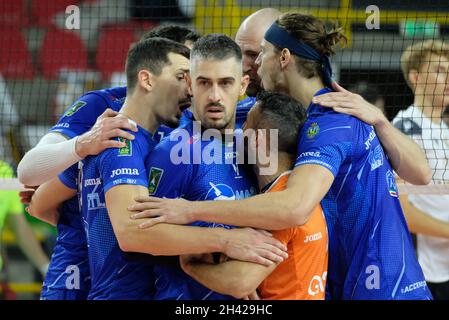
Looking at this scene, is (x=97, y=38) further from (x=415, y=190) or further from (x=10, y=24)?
(x=415, y=190)

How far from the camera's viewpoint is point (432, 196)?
7.46m

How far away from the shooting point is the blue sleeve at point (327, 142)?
4.48 metres

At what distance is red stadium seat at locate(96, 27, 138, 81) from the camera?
12.0 meters

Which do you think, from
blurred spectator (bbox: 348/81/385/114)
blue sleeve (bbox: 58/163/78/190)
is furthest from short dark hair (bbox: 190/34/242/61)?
blurred spectator (bbox: 348/81/385/114)

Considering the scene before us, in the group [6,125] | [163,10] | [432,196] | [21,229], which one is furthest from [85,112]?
[6,125]

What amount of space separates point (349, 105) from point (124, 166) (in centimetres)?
143

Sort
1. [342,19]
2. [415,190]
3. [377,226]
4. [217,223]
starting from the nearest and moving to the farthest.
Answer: [217,223] → [377,226] → [415,190] → [342,19]

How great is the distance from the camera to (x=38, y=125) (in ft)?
40.1

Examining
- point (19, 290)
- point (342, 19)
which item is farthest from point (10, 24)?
point (342, 19)

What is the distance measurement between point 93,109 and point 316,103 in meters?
1.56

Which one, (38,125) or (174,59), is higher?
(174,59)

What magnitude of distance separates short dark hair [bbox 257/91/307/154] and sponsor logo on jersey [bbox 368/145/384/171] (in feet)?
1.58

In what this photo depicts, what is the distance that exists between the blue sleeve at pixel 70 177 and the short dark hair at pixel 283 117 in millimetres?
1380

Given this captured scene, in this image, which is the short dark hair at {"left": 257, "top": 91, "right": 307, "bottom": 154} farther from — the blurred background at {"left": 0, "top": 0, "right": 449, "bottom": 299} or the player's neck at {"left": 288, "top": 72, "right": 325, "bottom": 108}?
the blurred background at {"left": 0, "top": 0, "right": 449, "bottom": 299}
